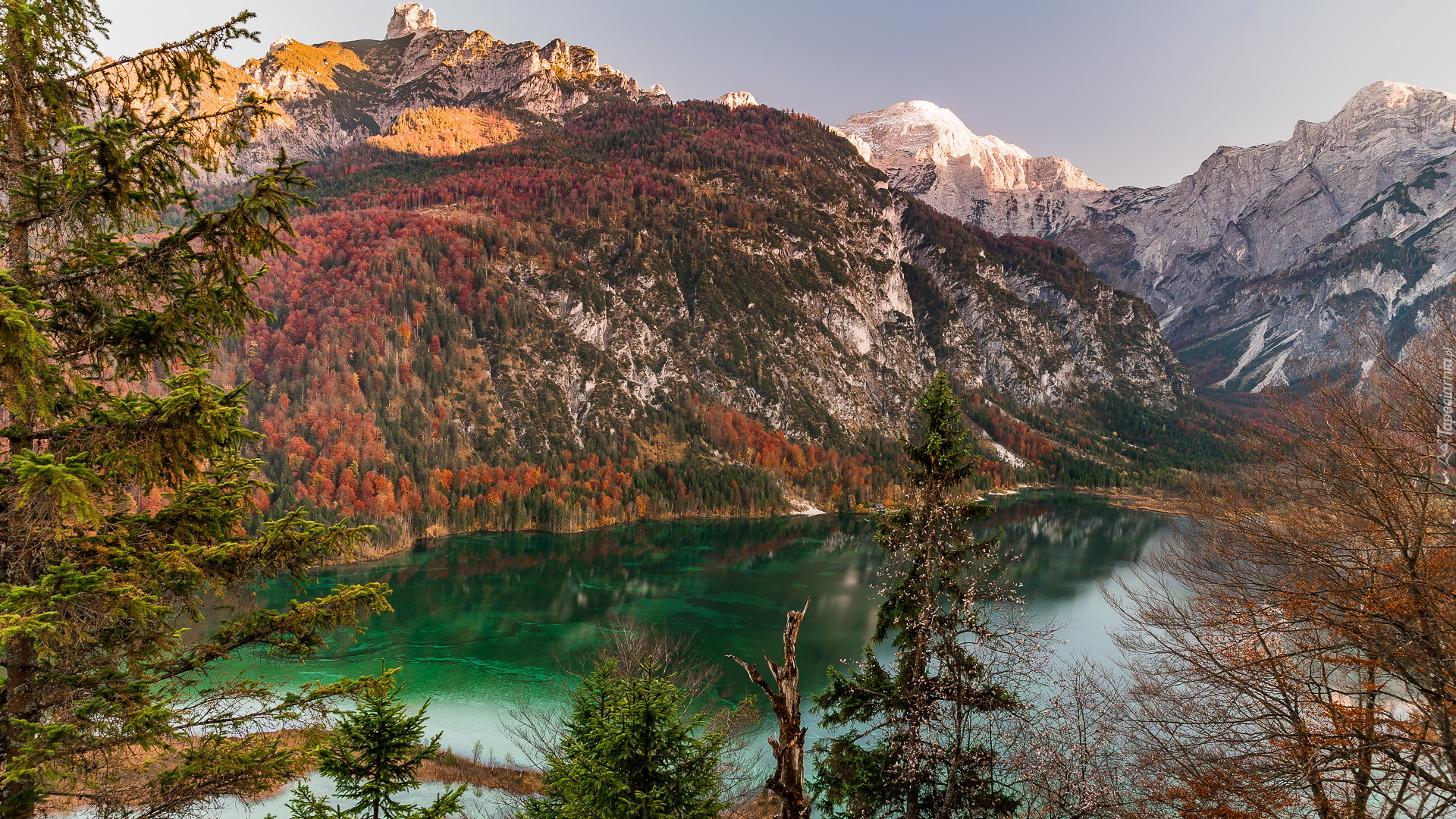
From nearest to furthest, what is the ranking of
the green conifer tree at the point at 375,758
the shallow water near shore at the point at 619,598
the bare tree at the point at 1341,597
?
the green conifer tree at the point at 375,758, the bare tree at the point at 1341,597, the shallow water near shore at the point at 619,598

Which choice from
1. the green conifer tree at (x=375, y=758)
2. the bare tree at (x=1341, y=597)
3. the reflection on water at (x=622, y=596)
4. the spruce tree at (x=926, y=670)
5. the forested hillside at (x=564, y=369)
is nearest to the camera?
the green conifer tree at (x=375, y=758)

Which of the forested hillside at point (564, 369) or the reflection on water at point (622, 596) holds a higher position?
the forested hillside at point (564, 369)

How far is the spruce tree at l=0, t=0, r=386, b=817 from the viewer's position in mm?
4789

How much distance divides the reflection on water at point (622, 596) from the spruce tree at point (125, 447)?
25.2 metres

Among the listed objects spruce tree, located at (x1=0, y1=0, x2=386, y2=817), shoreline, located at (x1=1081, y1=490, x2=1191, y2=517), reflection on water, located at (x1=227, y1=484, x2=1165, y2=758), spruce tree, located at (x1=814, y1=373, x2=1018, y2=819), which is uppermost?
spruce tree, located at (x1=0, y1=0, x2=386, y2=817)

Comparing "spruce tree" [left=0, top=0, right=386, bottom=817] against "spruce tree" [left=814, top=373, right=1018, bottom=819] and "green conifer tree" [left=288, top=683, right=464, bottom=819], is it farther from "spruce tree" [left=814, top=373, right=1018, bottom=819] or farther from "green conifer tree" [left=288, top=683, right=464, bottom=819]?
"spruce tree" [left=814, top=373, right=1018, bottom=819]

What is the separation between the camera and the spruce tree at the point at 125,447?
479cm

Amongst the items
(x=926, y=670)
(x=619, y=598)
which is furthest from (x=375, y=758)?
(x=619, y=598)

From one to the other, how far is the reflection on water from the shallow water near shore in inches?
8.0

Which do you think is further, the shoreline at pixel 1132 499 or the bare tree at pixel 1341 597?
the shoreline at pixel 1132 499

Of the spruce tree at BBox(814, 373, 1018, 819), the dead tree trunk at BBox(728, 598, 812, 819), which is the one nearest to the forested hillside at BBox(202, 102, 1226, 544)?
the spruce tree at BBox(814, 373, 1018, 819)

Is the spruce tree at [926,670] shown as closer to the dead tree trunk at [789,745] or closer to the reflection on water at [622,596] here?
the dead tree trunk at [789,745]

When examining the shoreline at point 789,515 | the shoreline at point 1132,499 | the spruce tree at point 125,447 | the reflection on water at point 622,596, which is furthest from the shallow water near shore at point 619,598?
the shoreline at point 1132,499

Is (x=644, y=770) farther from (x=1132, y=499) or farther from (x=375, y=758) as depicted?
(x=1132, y=499)
